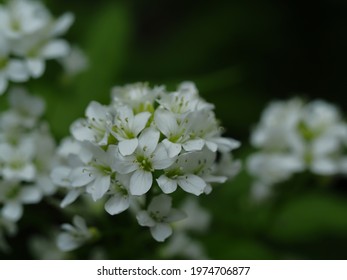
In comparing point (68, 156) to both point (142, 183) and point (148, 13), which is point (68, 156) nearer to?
point (142, 183)

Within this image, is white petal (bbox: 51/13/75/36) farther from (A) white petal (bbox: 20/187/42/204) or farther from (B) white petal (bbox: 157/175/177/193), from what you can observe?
(B) white petal (bbox: 157/175/177/193)

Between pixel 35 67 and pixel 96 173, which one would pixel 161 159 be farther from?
pixel 35 67

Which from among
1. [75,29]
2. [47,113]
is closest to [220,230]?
[47,113]

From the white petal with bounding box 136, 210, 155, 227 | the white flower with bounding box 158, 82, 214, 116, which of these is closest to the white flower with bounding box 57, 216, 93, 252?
the white petal with bounding box 136, 210, 155, 227

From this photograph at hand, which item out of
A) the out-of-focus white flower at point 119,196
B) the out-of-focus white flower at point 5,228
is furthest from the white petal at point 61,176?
the out-of-focus white flower at point 5,228

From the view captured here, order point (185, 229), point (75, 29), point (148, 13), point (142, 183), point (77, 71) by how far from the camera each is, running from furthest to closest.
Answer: point (148, 13)
point (75, 29)
point (77, 71)
point (185, 229)
point (142, 183)

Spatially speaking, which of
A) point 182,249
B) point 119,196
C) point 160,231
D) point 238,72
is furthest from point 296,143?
point 238,72
